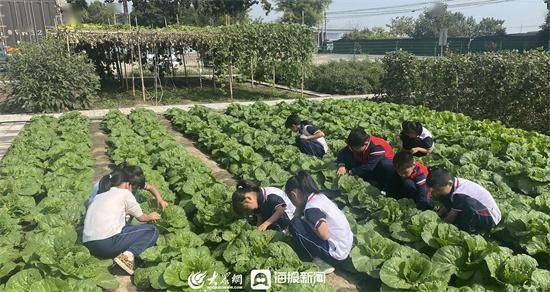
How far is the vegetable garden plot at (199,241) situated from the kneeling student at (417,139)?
2.65m

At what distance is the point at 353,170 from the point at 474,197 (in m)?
1.78

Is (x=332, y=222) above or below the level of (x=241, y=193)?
below

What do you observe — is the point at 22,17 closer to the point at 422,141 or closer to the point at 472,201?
the point at 422,141

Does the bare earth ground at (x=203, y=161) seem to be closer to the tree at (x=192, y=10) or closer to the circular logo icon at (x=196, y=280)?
the circular logo icon at (x=196, y=280)

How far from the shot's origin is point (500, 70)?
34.9 ft

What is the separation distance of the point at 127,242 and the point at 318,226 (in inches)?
66.6

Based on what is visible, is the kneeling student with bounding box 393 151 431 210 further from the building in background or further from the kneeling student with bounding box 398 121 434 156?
the building in background

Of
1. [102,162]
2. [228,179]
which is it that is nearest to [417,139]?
[228,179]

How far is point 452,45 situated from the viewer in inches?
1363

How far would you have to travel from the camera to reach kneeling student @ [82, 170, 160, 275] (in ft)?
12.7

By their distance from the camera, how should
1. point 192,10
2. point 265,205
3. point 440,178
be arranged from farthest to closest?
point 192,10 → point 265,205 → point 440,178

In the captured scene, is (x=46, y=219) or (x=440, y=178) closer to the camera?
(x=440, y=178)

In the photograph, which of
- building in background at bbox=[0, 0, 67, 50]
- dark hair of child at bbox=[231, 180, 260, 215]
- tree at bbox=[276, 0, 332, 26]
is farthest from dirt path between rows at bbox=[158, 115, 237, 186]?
tree at bbox=[276, 0, 332, 26]

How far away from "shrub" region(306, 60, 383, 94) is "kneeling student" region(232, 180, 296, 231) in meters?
14.1
